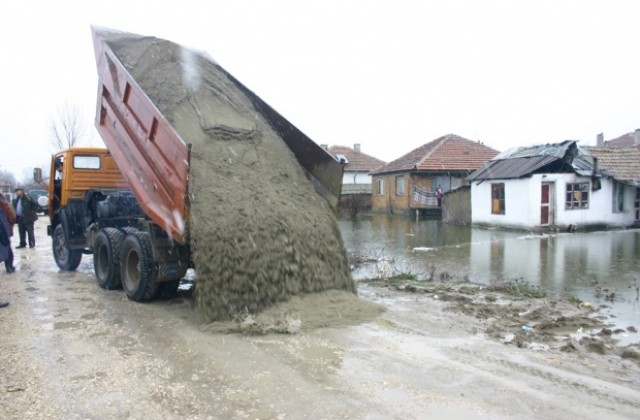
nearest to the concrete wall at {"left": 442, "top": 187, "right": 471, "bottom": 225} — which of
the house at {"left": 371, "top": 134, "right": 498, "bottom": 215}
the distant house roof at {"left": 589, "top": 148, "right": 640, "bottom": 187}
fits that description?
the house at {"left": 371, "top": 134, "right": 498, "bottom": 215}

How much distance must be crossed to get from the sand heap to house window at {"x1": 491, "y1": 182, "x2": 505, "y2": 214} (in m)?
13.5

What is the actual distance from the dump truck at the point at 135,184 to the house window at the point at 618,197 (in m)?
15.7

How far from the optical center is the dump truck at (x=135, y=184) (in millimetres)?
6059

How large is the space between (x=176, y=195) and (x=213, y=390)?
2572 mm

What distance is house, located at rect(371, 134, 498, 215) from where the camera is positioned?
2662cm

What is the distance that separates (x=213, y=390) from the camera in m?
4.01

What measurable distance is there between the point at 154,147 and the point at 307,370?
11.7ft

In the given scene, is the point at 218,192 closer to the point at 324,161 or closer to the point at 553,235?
the point at 324,161

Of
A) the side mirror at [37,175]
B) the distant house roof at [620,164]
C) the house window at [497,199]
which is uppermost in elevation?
the distant house roof at [620,164]

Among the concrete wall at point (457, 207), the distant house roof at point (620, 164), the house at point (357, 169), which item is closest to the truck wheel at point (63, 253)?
the concrete wall at point (457, 207)

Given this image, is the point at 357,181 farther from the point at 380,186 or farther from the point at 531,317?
the point at 531,317

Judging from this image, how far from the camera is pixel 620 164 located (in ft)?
63.1

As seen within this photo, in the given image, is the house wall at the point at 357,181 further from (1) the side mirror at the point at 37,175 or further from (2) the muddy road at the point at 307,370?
(2) the muddy road at the point at 307,370

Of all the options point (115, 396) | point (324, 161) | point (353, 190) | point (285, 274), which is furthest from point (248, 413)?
point (353, 190)
